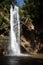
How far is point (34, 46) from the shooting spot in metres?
37.2

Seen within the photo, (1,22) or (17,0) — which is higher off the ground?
(17,0)

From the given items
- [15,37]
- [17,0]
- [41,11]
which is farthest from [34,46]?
[17,0]

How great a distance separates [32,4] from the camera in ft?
125

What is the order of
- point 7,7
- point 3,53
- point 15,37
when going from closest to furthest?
point 3,53 → point 15,37 → point 7,7

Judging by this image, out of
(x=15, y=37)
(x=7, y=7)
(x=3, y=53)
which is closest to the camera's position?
(x=3, y=53)

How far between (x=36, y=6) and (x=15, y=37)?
5.66 m

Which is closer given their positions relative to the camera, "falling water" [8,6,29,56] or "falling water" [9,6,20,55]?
"falling water" [8,6,29,56]

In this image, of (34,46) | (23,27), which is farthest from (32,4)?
(34,46)

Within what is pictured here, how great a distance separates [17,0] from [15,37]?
23.7 feet

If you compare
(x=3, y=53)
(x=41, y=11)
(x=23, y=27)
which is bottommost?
(x=3, y=53)

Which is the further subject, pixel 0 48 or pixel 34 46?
pixel 34 46

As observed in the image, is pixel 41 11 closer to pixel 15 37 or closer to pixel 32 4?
pixel 32 4

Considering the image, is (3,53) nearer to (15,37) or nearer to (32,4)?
(15,37)

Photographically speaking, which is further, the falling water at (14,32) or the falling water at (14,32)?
the falling water at (14,32)
